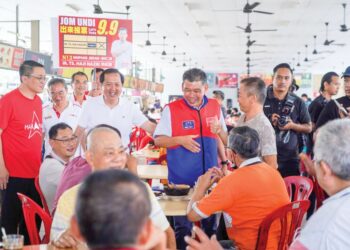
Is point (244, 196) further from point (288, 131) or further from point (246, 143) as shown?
point (288, 131)

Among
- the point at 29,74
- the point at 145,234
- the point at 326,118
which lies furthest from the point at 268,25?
the point at 145,234

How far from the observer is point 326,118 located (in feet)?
14.6

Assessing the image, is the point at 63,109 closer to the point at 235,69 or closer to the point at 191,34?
the point at 191,34

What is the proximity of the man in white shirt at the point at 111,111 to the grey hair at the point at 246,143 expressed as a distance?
136cm

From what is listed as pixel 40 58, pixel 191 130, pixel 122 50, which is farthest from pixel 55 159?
pixel 40 58

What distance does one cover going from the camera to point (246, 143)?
2.62 m

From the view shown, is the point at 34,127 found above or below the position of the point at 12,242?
above

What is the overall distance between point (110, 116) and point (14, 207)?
105cm

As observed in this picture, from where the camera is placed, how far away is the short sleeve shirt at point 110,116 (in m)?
3.80

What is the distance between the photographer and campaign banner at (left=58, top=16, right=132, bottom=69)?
6703 mm

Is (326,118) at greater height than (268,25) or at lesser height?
lesser

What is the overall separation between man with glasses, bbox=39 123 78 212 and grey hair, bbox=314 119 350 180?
1975 mm

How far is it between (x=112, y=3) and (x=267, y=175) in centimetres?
A: 863

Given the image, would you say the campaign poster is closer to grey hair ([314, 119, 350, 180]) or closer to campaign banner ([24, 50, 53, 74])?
campaign banner ([24, 50, 53, 74])
